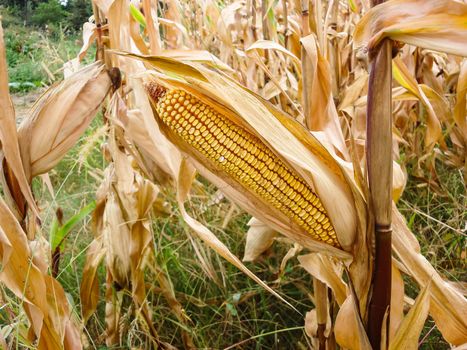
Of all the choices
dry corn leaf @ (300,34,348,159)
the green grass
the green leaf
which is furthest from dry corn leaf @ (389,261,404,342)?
the green grass

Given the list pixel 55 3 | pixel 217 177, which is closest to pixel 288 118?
pixel 217 177

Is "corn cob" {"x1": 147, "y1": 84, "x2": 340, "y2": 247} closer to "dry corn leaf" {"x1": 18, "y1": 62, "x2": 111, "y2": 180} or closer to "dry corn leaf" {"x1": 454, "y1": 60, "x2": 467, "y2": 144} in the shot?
"dry corn leaf" {"x1": 18, "y1": 62, "x2": 111, "y2": 180}

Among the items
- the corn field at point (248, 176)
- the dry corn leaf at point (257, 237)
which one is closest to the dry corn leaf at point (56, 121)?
the corn field at point (248, 176)

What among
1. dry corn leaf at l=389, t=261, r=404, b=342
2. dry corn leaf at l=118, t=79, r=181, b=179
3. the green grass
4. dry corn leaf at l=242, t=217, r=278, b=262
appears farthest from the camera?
the green grass

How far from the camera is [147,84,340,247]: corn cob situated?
945mm

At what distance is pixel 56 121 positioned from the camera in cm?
125

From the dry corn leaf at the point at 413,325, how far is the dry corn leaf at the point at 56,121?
0.83 m

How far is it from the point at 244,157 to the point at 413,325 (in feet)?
1.43

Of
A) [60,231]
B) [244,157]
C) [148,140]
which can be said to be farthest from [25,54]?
[244,157]

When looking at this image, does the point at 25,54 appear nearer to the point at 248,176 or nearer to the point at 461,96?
the point at 461,96

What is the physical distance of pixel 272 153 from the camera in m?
1.00

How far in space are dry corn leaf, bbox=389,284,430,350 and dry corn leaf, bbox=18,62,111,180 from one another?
A: 32.8 inches

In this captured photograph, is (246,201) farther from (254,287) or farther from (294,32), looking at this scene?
(294,32)

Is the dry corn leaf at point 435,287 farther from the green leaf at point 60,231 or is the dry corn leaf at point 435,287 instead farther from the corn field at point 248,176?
the green leaf at point 60,231
